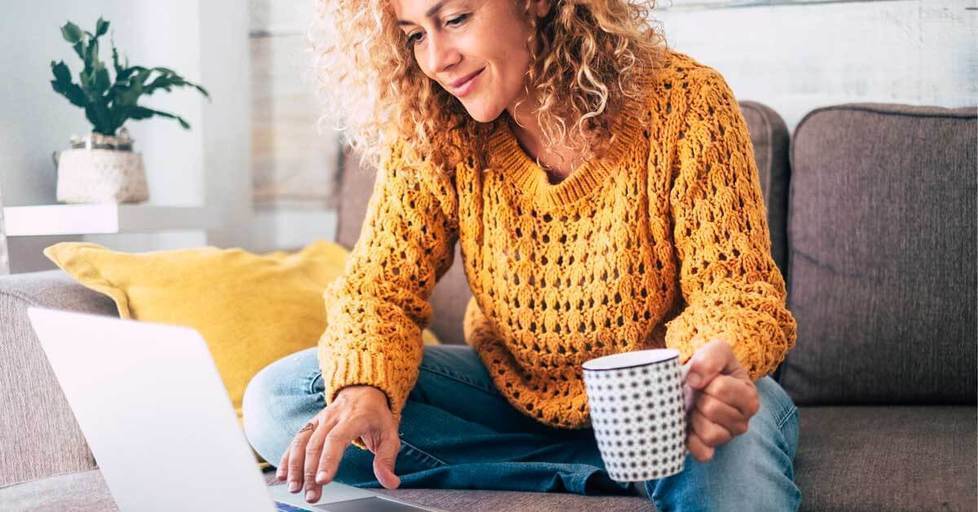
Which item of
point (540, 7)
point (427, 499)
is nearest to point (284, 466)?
point (427, 499)

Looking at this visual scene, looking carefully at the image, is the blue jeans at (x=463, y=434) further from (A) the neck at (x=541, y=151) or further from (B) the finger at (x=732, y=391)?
(A) the neck at (x=541, y=151)

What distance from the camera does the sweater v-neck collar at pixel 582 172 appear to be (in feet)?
3.84

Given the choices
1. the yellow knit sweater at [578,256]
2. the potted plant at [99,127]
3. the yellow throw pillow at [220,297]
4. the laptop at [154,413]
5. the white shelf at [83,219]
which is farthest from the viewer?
the potted plant at [99,127]

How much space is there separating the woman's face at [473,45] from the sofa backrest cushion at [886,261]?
2.03 feet

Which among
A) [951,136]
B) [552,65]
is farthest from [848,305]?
[552,65]

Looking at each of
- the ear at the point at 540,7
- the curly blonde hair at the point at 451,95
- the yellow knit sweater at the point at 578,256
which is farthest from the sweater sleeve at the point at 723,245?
the ear at the point at 540,7

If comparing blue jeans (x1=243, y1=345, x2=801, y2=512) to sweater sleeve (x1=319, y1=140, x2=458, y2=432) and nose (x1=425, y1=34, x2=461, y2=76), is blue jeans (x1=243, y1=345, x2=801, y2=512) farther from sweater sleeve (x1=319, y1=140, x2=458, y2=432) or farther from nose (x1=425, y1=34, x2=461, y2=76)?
nose (x1=425, y1=34, x2=461, y2=76)

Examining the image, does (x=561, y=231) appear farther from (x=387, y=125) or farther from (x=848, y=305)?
(x=848, y=305)

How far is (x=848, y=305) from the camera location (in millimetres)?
1475

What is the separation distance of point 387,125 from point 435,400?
38 cm

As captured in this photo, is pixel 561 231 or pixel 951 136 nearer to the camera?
pixel 561 231

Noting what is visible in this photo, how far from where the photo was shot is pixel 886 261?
1.46 meters

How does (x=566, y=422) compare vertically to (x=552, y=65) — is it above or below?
below

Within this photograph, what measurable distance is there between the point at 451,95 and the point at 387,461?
1.70 ft
